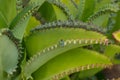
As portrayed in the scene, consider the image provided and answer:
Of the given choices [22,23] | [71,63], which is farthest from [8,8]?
[71,63]

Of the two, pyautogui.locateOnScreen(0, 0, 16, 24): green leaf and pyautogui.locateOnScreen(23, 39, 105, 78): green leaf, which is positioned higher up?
pyautogui.locateOnScreen(0, 0, 16, 24): green leaf

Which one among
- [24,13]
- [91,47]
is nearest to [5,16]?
[24,13]

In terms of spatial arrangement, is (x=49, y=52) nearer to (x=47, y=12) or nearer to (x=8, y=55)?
(x=8, y=55)

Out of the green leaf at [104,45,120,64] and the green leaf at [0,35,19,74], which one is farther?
the green leaf at [104,45,120,64]

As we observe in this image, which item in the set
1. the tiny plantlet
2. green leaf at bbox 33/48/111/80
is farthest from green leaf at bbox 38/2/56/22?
green leaf at bbox 33/48/111/80

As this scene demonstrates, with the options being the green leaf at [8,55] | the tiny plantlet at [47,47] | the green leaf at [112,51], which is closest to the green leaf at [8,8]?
the tiny plantlet at [47,47]

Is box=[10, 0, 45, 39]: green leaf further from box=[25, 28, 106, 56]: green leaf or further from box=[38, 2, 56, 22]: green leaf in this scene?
box=[38, 2, 56, 22]: green leaf
